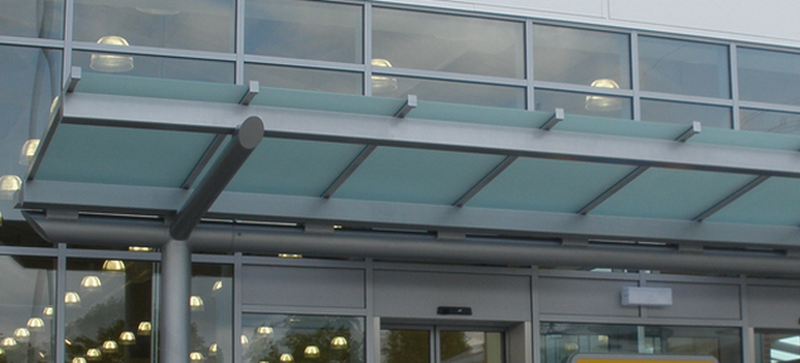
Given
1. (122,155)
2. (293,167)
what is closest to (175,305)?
(122,155)

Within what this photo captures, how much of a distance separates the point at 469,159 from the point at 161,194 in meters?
2.60

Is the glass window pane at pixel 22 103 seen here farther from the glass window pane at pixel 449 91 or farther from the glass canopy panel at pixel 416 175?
the glass window pane at pixel 449 91

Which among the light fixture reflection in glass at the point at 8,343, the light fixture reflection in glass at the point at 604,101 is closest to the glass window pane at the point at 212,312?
the light fixture reflection in glass at the point at 8,343

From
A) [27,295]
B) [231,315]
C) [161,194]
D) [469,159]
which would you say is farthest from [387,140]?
[27,295]

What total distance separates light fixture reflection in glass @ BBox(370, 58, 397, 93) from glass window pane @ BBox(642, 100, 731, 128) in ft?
9.70

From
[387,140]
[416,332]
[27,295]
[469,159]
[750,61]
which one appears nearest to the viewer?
[387,140]

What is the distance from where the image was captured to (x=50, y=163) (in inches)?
321

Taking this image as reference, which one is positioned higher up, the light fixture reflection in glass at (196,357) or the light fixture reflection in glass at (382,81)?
the light fixture reflection in glass at (382,81)

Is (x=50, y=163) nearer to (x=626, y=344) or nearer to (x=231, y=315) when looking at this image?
(x=231, y=315)

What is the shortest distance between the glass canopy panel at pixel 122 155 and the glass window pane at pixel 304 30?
99.7 inches

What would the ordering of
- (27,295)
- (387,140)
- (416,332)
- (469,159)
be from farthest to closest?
(416,332), (27,295), (469,159), (387,140)

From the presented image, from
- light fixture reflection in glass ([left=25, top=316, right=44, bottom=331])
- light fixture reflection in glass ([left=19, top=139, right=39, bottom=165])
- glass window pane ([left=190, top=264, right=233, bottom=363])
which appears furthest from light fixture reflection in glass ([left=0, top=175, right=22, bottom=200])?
glass window pane ([left=190, top=264, right=233, bottom=363])

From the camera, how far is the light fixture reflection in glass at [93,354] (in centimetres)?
969

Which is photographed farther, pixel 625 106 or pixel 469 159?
pixel 625 106
